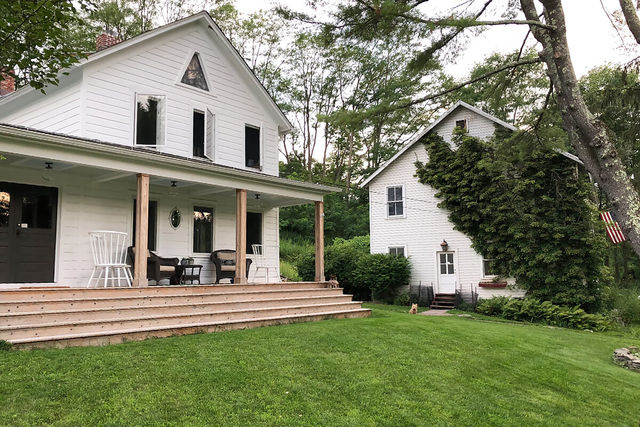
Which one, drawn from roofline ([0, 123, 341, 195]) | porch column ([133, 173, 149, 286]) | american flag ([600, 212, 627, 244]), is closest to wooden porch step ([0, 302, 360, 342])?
porch column ([133, 173, 149, 286])

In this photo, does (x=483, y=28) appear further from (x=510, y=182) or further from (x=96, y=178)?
(x=510, y=182)

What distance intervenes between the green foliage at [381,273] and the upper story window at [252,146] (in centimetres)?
702

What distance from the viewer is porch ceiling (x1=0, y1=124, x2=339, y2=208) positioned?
7312 millimetres

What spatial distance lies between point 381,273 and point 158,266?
9988 mm

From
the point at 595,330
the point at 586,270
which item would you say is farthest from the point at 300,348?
the point at 586,270

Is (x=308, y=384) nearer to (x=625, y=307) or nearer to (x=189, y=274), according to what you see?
(x=189, y=274)

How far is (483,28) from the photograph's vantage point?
6.64 metres

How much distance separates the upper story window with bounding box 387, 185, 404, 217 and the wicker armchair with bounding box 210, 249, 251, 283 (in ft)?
30.9

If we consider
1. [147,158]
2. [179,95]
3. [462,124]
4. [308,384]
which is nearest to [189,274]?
[147,158]

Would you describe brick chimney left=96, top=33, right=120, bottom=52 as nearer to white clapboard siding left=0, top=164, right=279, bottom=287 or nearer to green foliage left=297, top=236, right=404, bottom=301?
white clapboard siding left=0, top=164, right=279, bottom=287

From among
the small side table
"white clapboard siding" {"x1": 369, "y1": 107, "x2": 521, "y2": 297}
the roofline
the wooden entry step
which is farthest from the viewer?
"white clapboard siding" {"x1": 369, "y1": 107, "x2": 521, "y2": 297}

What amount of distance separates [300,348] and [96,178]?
573 cm

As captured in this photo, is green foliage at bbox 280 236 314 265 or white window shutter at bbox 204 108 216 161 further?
green foliage at bbox 280 236 314 265

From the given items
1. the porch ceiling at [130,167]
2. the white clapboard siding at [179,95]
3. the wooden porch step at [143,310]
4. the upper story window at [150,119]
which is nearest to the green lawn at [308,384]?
the wooden porch step at [143,310]
